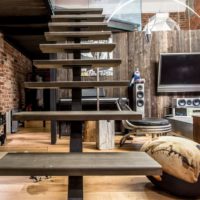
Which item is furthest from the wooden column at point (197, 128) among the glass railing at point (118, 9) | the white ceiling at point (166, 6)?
the white ceiling at point (166, 6)

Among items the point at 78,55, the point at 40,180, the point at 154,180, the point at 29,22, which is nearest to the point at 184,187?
the point at 154,180

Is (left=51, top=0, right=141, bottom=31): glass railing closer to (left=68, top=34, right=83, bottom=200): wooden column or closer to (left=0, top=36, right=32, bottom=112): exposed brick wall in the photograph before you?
(left=0, top=36, right=32, bottom=112): exposed brick wall

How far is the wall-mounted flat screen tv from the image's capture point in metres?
5.38

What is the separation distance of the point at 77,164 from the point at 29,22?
3431mm

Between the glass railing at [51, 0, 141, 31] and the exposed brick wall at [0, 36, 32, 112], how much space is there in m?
1.75

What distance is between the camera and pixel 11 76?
6.28 meters

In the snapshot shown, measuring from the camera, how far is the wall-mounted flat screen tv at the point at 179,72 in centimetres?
538

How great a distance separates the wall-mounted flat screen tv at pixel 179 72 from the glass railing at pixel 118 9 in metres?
1.05

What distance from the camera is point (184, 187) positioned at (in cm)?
184

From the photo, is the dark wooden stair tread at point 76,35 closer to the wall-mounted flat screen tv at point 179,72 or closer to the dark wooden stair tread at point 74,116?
the dark wooden stair tread at point 74,116

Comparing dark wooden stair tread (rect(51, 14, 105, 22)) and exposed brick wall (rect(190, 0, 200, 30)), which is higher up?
exposed brick wall (rect(190, 0, 200, 30))

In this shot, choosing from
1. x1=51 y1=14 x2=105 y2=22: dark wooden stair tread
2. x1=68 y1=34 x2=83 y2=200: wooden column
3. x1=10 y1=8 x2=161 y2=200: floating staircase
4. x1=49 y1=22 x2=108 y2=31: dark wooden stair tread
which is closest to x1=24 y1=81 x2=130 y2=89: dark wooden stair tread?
x1=10 y1=8 x2=161 y2=200: floating staircase

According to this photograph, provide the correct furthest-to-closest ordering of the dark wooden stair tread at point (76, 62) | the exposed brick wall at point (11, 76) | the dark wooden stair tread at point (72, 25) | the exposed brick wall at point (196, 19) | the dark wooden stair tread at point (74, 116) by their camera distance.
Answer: the exposed brick wall at point (196, 19), the exposed brick wall at point (11, 76), the dark wooden stair tread at point (72, 25), the dark wooden stair tread at point (76, 62), the dark wooden stair tread at point (74, 116)

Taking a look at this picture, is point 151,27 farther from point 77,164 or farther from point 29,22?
point 77,164
